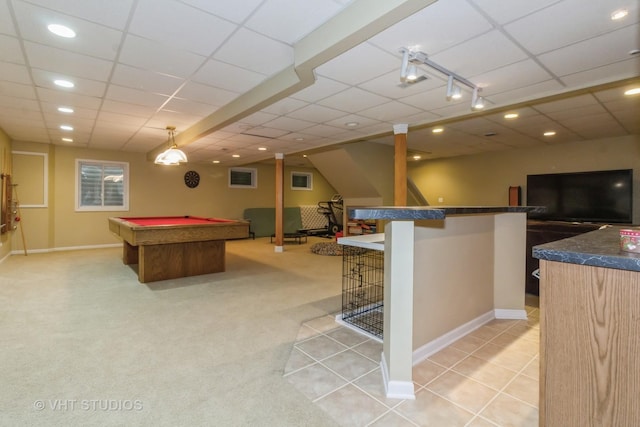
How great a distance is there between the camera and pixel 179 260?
185 inches

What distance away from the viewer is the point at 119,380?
79.8 inches

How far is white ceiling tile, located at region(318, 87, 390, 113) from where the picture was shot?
3.51 meters

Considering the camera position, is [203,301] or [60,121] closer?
[203,301]

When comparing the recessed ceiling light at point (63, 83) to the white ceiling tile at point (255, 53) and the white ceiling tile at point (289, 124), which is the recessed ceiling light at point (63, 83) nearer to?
the white ceiling tile at point (255, 53)

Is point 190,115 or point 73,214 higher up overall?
point 190,115

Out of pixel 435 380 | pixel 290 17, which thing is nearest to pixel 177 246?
pixel 290 17

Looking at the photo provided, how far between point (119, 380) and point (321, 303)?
82.0 inches

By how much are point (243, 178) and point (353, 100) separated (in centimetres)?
712

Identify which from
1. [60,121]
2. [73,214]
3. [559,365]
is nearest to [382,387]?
[559,365]

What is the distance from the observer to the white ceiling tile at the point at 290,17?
6.98 feet

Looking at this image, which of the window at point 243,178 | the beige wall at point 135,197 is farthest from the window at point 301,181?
the window at point 243,178

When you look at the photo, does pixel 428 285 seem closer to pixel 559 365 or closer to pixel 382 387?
pixel 382 387

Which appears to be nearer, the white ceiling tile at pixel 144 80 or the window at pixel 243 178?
the white ceiling tile at pixel 144 80

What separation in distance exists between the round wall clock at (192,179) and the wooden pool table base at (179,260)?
453 centimetres
